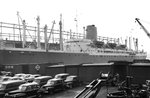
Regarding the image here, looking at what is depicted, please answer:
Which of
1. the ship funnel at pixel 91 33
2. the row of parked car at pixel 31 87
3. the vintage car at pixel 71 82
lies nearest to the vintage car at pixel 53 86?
the row of parked car at pixel 31 87

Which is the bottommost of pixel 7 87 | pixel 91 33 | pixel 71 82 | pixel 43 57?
pixel 71 82

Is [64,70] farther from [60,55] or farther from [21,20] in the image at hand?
[21,20]

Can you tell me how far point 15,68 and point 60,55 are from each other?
20421 mm

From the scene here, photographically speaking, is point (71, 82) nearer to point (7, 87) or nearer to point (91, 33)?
point (7, 87)

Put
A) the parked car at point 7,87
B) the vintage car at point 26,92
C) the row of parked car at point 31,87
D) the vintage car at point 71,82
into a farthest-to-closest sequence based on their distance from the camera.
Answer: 1. the vintage car at point 71,82
2. the parked car at point 7,87
3. the row of parked car at point 31,87
4. the vintage car at point 26,92

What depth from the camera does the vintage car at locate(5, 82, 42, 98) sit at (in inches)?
648

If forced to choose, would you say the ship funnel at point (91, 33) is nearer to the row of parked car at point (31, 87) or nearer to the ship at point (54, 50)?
the ship at point (54, 50)

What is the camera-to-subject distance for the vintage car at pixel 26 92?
54.0ft

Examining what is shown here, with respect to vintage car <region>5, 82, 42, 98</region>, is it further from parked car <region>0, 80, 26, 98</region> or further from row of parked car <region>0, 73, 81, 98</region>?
parked car <region>0, 80, 26, 98</region>

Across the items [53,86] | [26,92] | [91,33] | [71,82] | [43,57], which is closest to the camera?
[26,92]

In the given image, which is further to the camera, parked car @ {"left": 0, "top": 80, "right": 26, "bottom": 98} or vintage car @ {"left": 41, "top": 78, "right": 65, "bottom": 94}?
vintage car @ {"left": 41, "top": 78, "right": 65, "bottom": 94}

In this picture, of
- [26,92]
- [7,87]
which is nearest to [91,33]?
[7,87]

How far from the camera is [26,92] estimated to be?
16.8m

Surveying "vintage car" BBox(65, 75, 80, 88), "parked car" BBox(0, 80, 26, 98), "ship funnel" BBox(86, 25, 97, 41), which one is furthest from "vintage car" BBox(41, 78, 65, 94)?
"ship funnel" BBox(86, 25, 97, 41)
